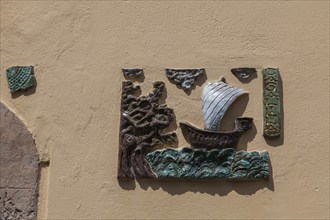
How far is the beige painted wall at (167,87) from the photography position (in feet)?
7.97

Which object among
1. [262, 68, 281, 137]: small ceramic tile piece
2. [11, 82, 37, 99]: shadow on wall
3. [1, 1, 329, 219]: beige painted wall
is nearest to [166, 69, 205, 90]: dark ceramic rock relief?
[1, 1, 329, 219]: beige painted wall

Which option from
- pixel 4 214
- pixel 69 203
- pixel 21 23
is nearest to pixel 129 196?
pixel 69 203

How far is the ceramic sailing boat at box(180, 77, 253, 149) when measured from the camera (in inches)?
96.8

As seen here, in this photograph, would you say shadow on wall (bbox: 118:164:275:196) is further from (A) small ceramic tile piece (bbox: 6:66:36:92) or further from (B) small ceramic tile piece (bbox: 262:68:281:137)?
(A) small ceramic tile piece (bbox: 6:66:36:92)

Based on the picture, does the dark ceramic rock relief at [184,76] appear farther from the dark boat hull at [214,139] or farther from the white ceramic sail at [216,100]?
the dark boat hull at [214,139]

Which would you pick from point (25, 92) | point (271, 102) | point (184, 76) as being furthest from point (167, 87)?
point (25, 92)

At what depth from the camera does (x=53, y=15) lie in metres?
2.78

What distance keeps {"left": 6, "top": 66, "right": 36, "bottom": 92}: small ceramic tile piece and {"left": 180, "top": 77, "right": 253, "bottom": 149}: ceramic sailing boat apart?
0.66 m

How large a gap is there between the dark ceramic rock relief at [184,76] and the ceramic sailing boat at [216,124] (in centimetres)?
8

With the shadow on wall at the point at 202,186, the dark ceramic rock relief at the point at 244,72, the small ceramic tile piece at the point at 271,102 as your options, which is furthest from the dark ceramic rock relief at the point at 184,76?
the shadow on wall at the point at 202,186

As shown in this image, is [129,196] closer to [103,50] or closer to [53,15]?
[103,50]

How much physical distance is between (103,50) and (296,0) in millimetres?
800

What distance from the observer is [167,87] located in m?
2.58

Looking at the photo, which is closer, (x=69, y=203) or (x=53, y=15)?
(x=69, y=203)
